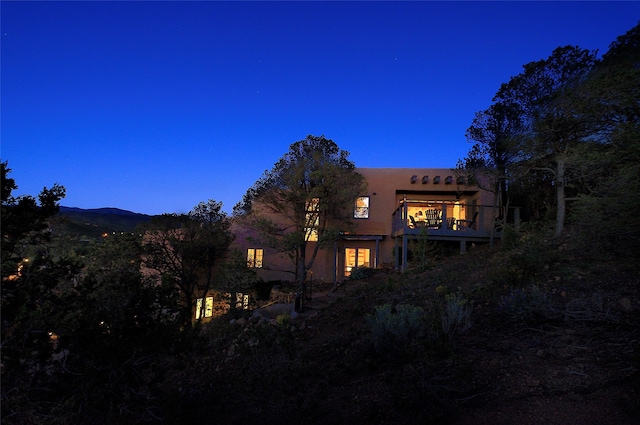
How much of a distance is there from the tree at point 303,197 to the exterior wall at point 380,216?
70.5 inches

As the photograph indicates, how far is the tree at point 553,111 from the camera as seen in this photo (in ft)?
31.2

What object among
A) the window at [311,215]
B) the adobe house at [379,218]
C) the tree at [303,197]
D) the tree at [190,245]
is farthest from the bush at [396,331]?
the adobe house at [379,218]

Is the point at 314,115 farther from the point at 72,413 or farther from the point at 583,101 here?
the point at 72,413

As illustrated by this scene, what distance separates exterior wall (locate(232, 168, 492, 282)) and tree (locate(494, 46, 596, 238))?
13.6 ft

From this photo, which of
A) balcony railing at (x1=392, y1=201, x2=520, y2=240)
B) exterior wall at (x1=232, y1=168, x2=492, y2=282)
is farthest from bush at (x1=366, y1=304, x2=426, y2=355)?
exterior wall at (x1=232, y1=168, x2=492, y2=282)

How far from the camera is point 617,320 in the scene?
5.38m

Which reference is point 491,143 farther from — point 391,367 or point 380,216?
point 391,367

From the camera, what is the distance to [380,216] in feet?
57.4

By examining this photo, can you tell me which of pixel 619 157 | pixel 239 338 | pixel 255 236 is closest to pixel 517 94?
pixel 619 157

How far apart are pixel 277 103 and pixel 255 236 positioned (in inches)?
263

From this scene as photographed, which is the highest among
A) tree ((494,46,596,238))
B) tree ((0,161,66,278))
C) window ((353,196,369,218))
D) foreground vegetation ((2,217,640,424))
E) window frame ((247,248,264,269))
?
tree ((494,46,596,238))

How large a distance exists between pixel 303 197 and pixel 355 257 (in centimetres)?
456

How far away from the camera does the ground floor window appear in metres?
17.6

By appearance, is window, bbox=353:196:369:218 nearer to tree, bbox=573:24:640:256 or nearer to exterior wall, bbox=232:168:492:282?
exterior wall, bbox=232:168:492:282
